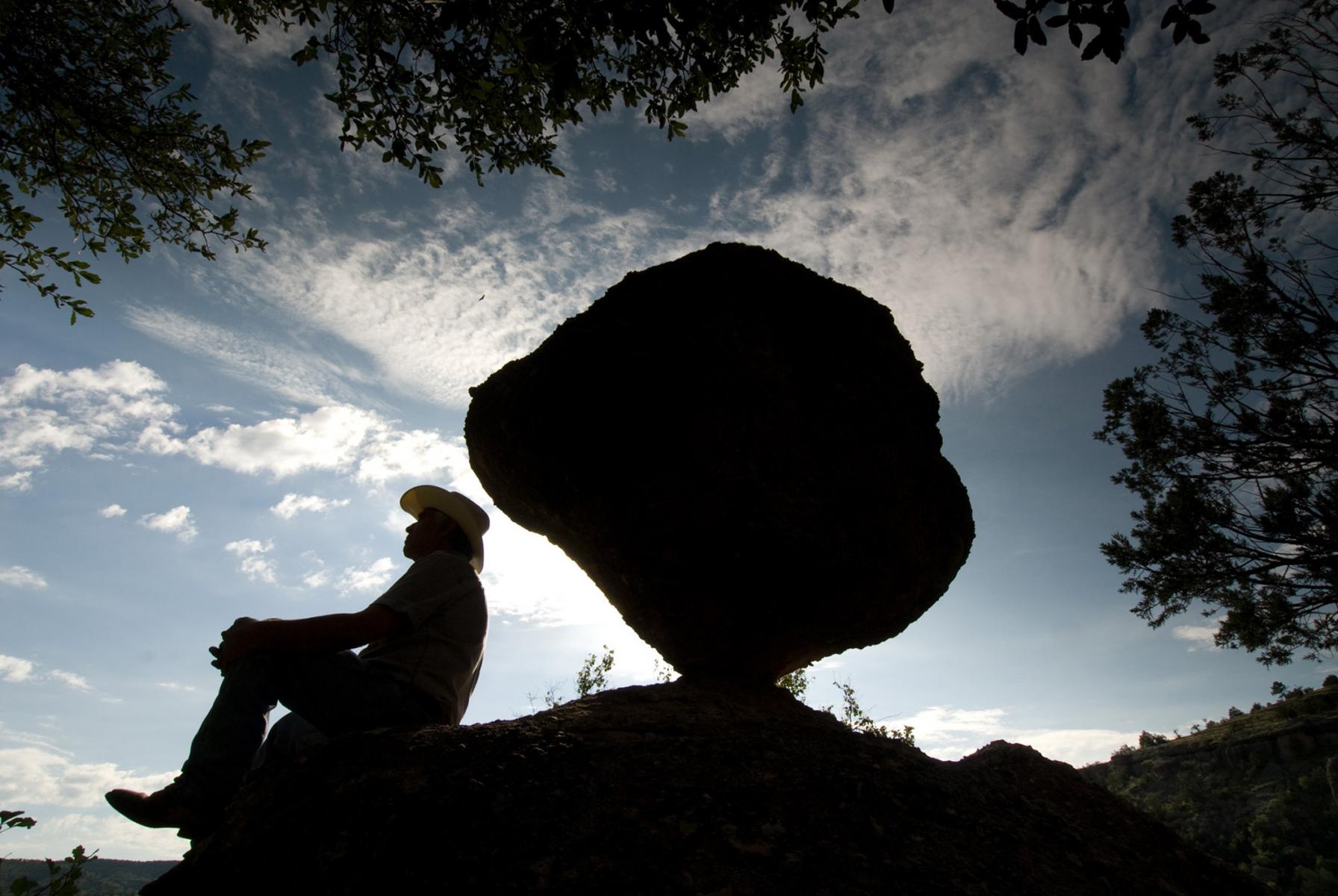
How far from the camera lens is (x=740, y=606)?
16.6ft

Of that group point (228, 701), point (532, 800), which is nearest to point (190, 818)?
point (228, 701)

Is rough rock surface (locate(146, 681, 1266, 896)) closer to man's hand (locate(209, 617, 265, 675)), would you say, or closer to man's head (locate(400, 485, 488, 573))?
man's hand (locate(209, 617, 265, 675))

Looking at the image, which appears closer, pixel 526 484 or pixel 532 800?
pixel 532 800

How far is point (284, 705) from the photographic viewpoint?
3.34 meters

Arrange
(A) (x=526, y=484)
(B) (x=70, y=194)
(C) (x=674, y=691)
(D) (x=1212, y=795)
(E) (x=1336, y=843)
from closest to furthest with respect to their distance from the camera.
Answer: (C) (x=674, y=691) → (A) (x=526, y=484) → (B) (x=70, y=194) → (E) (x=1336, y=843) → (D) (x=1212, y=795)

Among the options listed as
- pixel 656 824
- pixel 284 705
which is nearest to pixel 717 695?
pixel 656 824

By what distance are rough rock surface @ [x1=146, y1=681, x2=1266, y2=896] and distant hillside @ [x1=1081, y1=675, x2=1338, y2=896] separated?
15491 millimetres

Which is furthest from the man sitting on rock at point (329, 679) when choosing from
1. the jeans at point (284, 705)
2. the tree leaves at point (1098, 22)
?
the tree leaves at point (1098, 22)

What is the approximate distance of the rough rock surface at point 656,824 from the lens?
101 inches

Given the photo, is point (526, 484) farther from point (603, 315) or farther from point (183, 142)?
point (183, 142)

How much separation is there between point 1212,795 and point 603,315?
93.4 ft

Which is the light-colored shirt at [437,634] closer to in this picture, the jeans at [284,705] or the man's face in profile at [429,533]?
the jeans at [284,705]

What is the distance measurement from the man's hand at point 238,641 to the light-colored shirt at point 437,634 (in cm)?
56

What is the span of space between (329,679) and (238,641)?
462mm
